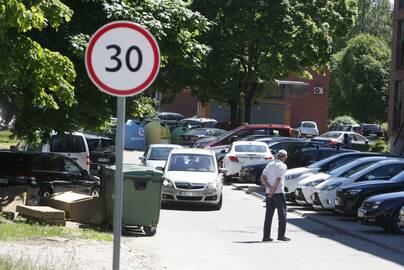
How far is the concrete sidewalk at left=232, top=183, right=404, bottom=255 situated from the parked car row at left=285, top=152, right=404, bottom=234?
220mm

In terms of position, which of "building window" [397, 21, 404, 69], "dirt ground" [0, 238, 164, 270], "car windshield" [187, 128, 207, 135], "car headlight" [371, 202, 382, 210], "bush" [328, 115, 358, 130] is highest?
"building window" [397, 21, 404, 69]

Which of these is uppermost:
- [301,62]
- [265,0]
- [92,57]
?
[265,0]

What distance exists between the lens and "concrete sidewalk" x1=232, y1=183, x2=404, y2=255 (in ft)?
51.0

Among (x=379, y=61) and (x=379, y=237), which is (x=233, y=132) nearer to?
(x=379, y=237)

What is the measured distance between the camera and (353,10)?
146 ft

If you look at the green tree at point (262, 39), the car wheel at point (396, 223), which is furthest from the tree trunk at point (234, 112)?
the car wheel at point (396, 223)

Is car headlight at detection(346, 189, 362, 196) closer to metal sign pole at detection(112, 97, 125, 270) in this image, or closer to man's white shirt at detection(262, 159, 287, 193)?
man's white shirt at detection(262, 159, 287, 193)

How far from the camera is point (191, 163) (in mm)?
21172

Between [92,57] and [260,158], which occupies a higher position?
[92,57]

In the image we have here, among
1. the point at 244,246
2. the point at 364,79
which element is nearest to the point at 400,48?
the point at 244,246

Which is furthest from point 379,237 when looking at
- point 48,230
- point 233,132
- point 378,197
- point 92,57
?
point 233,132

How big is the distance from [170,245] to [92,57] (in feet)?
24.8

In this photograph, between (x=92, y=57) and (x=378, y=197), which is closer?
(x=92, y=57)

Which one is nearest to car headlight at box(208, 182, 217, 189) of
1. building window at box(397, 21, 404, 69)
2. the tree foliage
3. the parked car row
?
the tree foliage
